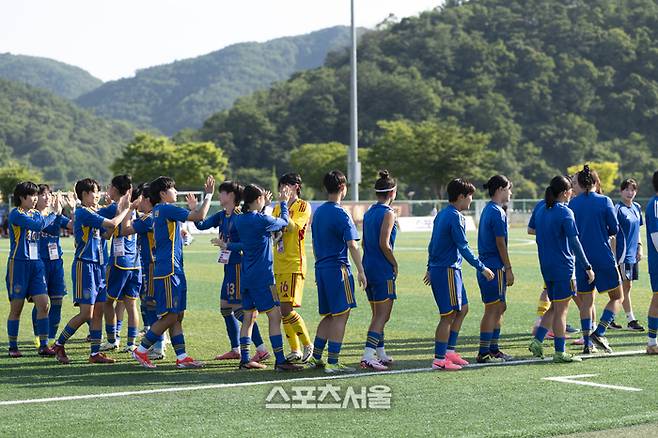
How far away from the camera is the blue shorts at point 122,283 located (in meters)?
11.6

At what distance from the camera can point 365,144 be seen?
113500 millimetres

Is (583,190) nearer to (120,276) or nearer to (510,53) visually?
(120,276)

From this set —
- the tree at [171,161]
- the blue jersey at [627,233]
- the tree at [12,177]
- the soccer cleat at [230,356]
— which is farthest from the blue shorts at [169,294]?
the tree at [171,161]

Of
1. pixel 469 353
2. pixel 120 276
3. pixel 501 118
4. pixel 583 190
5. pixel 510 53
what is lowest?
pixel 469 353

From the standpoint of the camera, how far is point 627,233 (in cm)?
1380

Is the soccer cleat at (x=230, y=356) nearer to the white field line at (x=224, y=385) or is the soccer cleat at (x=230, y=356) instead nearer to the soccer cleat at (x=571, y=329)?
the white field line at (x=224, y=385)

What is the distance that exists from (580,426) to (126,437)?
336 centimetres

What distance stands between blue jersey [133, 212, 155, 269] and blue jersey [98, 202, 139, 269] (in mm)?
225

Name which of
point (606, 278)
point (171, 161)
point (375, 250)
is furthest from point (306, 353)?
point (171, 161)

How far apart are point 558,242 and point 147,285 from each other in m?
4.57

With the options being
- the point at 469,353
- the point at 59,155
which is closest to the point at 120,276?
the point at 469,353

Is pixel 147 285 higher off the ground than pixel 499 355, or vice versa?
pixel 147 285

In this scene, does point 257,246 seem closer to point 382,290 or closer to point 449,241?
point 382,290

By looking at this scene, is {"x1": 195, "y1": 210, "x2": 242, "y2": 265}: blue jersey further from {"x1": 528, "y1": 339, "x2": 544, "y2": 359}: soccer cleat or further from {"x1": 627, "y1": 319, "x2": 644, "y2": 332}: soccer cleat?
{"x1": 627, "y1": 319, "x2": 644, "y2": 332}: soccer cleat
